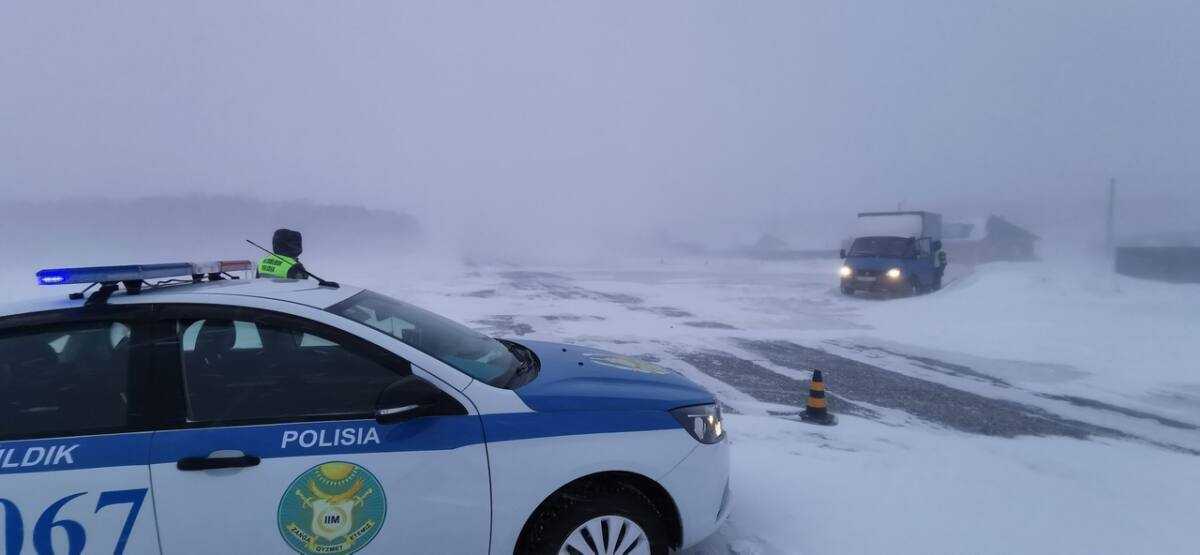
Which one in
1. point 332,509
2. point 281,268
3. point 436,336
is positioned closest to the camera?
point 332,509

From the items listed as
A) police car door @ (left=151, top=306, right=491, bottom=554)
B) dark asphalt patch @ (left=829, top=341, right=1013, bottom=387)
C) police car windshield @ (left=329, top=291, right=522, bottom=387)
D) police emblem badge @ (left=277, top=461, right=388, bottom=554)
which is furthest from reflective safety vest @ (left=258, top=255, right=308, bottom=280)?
dark asphalt patch @ (left=829, top=341, right=1013, bottom=387)

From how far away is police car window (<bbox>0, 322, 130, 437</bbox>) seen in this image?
2.37 m

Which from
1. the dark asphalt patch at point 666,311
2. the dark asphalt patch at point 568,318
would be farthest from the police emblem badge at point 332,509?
the dark asphalt patch at point 666,311

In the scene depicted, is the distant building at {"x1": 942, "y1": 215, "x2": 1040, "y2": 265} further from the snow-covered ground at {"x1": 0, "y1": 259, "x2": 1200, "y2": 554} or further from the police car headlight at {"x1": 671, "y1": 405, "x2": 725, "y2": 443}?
the police car headlight at {"x1": 671, "y1": 405, "x2": 725, "y2": 443}

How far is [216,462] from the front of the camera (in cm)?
230

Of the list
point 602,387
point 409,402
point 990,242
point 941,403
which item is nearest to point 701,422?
point 602,387

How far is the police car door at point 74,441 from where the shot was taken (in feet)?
7.26

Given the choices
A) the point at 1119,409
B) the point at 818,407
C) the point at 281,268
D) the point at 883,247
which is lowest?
the point at 1119,409

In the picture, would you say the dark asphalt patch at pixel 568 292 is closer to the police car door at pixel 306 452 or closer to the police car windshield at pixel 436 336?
the police car windshield at pixel 436 336

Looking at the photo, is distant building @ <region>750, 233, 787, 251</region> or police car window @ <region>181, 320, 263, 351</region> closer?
police car window @ <region>181, 320, 263, 351</region>

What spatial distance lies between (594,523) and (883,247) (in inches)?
755

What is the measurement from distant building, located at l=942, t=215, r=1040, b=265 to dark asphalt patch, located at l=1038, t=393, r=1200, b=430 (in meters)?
44.4

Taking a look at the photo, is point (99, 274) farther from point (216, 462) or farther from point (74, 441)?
point (216, 462)

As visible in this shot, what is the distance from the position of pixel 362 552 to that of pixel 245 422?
0.74 metres
